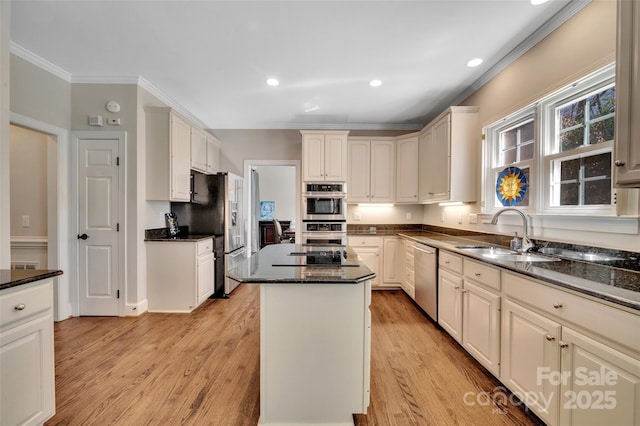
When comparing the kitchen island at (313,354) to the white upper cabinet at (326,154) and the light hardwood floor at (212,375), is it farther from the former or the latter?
the white upper cabinet at (326,154)

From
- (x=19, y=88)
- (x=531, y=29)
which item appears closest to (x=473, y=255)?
(x=531, y=29)

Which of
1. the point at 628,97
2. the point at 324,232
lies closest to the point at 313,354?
the point at 628,97

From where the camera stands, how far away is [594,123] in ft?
6.15

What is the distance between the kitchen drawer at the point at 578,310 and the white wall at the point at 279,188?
25.0 ft

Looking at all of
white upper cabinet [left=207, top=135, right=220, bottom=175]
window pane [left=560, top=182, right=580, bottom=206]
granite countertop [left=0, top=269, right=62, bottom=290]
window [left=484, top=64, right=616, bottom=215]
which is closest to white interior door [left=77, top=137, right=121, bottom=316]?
white upper cabinet [left=207, top=135, right=220, bottom=175]

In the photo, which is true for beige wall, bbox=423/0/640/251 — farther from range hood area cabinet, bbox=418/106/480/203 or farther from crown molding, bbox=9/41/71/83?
crown molding, bbox=9/41/71/83

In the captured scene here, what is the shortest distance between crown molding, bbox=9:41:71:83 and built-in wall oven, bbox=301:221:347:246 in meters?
3.28

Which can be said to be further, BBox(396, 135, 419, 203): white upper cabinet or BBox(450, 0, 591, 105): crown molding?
BBox(396, 135, 419, 203): white upper cabinet

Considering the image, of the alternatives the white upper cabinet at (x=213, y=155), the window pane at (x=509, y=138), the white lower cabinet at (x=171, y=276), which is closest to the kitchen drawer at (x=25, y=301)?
the white lower cabinet at (x=171, y=276)

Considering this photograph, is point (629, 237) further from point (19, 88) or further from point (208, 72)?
point (19, 88)

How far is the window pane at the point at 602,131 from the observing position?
1.76 meters

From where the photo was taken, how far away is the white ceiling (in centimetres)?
200

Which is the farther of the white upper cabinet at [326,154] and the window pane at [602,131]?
the white upper cabinet at [326,154]

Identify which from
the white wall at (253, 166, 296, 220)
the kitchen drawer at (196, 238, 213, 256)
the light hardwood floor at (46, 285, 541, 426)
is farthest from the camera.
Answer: the white wall at (253, 166, 296, 220)
